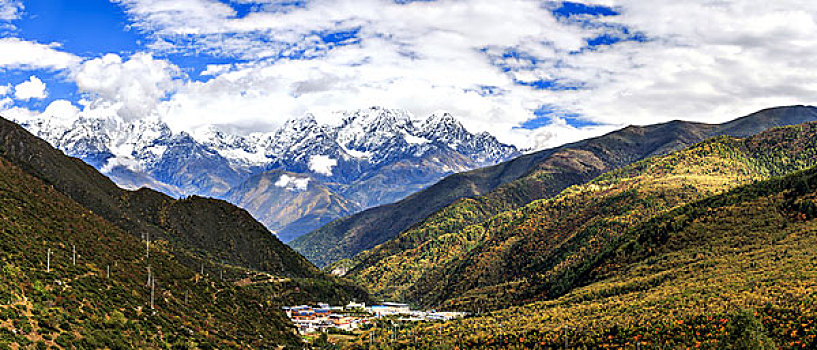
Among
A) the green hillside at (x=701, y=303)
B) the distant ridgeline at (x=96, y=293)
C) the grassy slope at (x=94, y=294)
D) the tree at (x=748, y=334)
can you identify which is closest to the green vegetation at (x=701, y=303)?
the tree at (x=748, y=334)

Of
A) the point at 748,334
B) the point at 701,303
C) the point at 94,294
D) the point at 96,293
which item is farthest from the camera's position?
the point at 701,303

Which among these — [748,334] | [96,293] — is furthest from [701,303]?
[96,293]

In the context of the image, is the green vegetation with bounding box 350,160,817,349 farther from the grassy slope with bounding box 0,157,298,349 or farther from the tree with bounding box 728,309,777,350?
the grassy slope with bounding box 0,157,298,349

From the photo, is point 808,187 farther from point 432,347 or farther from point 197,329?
point 197,329


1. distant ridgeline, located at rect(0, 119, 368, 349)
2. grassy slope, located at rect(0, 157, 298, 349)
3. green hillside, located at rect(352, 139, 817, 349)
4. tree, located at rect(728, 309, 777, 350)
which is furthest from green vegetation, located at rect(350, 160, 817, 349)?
distant ridgeline, located at rect(0, 119, 368, 349)

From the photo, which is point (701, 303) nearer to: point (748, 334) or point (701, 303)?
point (701, 303)

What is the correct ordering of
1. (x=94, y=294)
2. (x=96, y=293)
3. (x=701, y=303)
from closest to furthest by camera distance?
(x=94, y=294), (x=96, y=293), (x=701, y=303)
